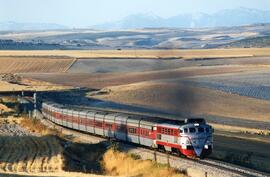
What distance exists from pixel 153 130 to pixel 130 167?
185 inches

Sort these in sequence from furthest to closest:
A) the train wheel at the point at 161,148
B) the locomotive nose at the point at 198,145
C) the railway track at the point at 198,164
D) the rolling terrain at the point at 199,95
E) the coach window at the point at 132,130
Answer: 1. the rolling terrain at the point at 199,95
2. the coach window at the point at 132,130
3. the train wheel at the point at 161,148
4. the locomotive nose at the point at 198,145
5. the railway track at the point at 198,164

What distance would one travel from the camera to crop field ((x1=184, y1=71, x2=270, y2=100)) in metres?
106

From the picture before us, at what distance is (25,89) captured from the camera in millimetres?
119000

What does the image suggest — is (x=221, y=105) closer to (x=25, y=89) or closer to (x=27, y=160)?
(x=25, y=89)

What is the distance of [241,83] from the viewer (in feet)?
379

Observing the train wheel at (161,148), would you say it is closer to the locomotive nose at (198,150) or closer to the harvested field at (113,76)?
the locomotive nose at (198,150)

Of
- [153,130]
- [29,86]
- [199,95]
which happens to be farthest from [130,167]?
[29,86]

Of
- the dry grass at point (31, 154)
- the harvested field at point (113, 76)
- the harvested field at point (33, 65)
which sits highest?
the dry grass at point (31, 154)

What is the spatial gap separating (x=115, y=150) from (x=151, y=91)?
58.6 m

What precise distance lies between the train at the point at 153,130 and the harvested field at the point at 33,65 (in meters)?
99.7

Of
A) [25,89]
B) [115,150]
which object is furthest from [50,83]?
[115,150]

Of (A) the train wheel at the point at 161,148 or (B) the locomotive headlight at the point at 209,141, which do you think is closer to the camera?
(B) the locomotive headlight at the point at 209,141

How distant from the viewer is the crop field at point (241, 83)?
105750 mm

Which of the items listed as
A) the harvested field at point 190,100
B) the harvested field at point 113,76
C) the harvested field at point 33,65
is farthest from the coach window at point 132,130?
the harvested field at point 33,65
